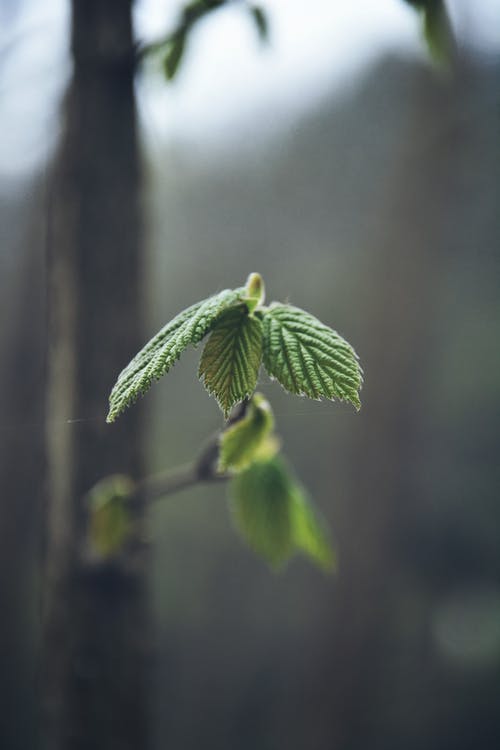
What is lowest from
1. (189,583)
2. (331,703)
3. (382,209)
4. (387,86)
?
(331,703)

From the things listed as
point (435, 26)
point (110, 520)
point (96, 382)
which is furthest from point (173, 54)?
point (110, 520)

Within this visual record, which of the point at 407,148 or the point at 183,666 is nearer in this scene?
the point at 407,148

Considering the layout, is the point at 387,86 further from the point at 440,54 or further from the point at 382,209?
the point at 440,54

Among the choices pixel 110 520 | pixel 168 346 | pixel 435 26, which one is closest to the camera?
pixel 168 346

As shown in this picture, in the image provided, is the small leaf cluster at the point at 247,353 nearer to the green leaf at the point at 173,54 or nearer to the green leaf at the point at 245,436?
the green leaf at the point at 245,436

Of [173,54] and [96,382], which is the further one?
[96,382]

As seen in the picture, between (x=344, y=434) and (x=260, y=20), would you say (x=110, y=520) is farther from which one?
(x=344, y=434)

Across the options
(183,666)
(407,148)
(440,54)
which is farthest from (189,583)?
(440,54)

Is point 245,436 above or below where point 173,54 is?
below
